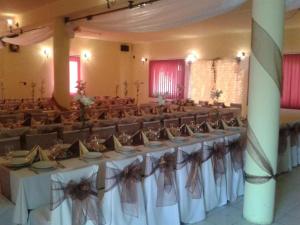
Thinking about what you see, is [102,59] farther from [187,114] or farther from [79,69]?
[187,114]

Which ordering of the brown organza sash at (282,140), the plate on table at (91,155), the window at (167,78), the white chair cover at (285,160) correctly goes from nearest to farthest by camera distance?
1. the plate on table at (91,155)
2. the brown organza sash at (282,140)
3. the white chair cover at (285,160)
4. the window at (167,78)

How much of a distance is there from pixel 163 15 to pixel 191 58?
739 centimetres

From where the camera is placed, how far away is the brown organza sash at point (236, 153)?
4.25 m

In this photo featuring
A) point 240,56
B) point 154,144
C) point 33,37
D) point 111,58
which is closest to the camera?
point 154,144

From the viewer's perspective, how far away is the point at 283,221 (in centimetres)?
379

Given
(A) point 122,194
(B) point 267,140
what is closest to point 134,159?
(A) point 122,194

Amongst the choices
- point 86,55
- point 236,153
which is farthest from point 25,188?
point 86,55

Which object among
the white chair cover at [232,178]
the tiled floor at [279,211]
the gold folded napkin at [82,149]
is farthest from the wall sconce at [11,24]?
the tiled floor at [279,211]

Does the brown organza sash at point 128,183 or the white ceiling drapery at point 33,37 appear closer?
the brown organza sash at point 128,183

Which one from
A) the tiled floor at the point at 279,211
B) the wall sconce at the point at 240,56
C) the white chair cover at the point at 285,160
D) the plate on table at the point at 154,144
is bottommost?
the tiled floor at the point at 279,211

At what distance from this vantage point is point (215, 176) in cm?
402

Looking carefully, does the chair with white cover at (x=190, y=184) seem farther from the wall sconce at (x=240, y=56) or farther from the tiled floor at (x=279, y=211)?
the wall sconce at (x=240, y=56)

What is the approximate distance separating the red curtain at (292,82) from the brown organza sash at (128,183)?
792cm

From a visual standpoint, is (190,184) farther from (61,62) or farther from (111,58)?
(111,58)
